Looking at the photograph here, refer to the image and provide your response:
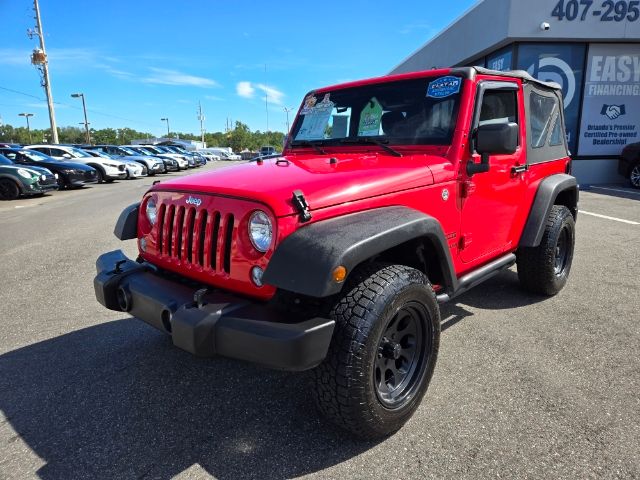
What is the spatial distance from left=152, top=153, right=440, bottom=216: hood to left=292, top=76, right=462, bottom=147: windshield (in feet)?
0.77

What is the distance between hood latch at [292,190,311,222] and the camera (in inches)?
81.5

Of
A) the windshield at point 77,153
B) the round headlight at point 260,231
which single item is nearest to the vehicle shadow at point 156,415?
the round headlight at point 260,231

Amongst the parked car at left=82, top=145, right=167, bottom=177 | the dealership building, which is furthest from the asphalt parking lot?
the parked car at left=82, top=145, right=167, bottom=177

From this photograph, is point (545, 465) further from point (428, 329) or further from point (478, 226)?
point (478, 226)

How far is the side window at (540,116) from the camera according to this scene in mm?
3738

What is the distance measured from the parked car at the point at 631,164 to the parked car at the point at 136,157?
792 inches

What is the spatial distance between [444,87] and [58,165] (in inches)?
Result: 615

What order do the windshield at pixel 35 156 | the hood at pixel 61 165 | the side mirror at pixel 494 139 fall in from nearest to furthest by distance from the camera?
1. the side mirror at pixel 494 139
2. the hood at pixel 61 165
3. the windshield at pixel 35 156

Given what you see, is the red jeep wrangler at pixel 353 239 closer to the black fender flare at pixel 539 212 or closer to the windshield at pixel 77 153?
the black fender flare at pixel 539 212

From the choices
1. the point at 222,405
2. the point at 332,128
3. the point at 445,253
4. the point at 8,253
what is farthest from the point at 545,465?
the point at 8,253

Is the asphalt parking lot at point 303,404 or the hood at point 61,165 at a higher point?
the hood at point 61,165

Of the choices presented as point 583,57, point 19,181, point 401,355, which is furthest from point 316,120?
point 583,57

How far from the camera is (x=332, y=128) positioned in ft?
11.6

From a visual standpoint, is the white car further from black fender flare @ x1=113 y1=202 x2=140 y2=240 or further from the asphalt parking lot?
black fender flare @ x1=113 y1=202 x2=140 y2=240
